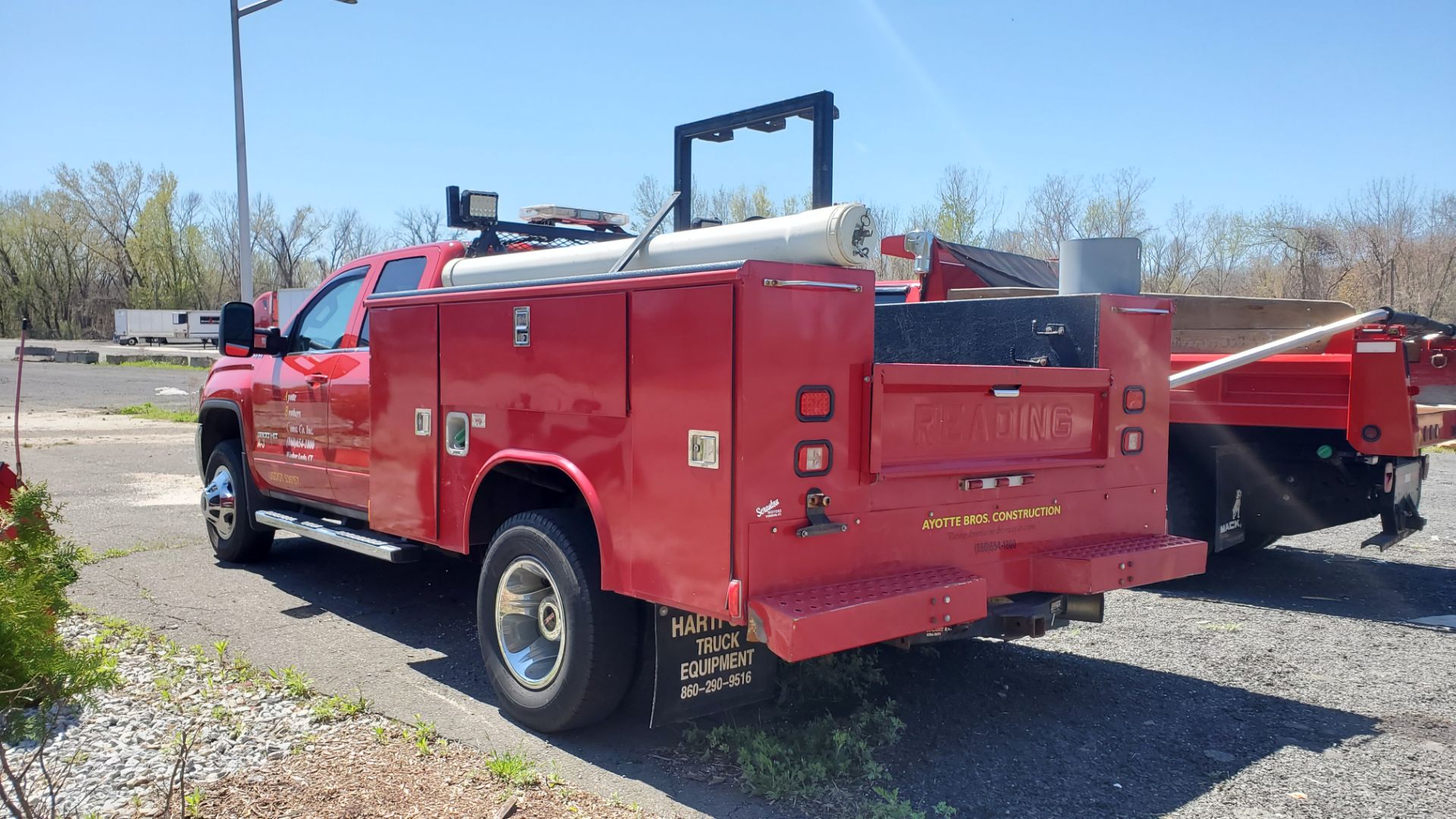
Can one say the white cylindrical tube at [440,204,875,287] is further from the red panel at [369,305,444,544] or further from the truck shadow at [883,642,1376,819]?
the truck shadow at [883,642,1376,819]

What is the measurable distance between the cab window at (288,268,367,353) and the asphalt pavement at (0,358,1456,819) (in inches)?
63.9

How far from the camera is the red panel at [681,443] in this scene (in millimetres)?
3363

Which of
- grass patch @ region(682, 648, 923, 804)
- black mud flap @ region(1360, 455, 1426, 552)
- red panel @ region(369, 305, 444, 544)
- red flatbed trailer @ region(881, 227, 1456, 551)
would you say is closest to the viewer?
grass patch @ region(682, 648, 923, 804)

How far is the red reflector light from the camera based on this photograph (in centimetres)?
459

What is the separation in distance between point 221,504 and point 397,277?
8.83 ft

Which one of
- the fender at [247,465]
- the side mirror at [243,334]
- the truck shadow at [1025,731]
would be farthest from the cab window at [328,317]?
the truck shadow at [1025,731]

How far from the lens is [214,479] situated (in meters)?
7.67

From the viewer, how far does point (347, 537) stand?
18.5 feet

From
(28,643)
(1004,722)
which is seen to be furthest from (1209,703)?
(28,643)

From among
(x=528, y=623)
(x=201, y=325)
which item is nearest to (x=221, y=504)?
(x=528, y=623)

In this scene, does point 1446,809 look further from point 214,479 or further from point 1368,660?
point 214,479

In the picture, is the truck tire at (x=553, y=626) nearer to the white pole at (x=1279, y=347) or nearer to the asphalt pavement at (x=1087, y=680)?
the asphalt pavement at (x=1087, y=680)

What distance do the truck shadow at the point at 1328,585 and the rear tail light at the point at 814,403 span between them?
467cm

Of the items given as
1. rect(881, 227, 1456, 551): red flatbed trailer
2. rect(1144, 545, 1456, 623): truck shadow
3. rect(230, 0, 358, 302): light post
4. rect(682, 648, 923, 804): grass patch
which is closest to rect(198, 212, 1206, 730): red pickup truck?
rect(682, 648, 923, 804): grass patch
